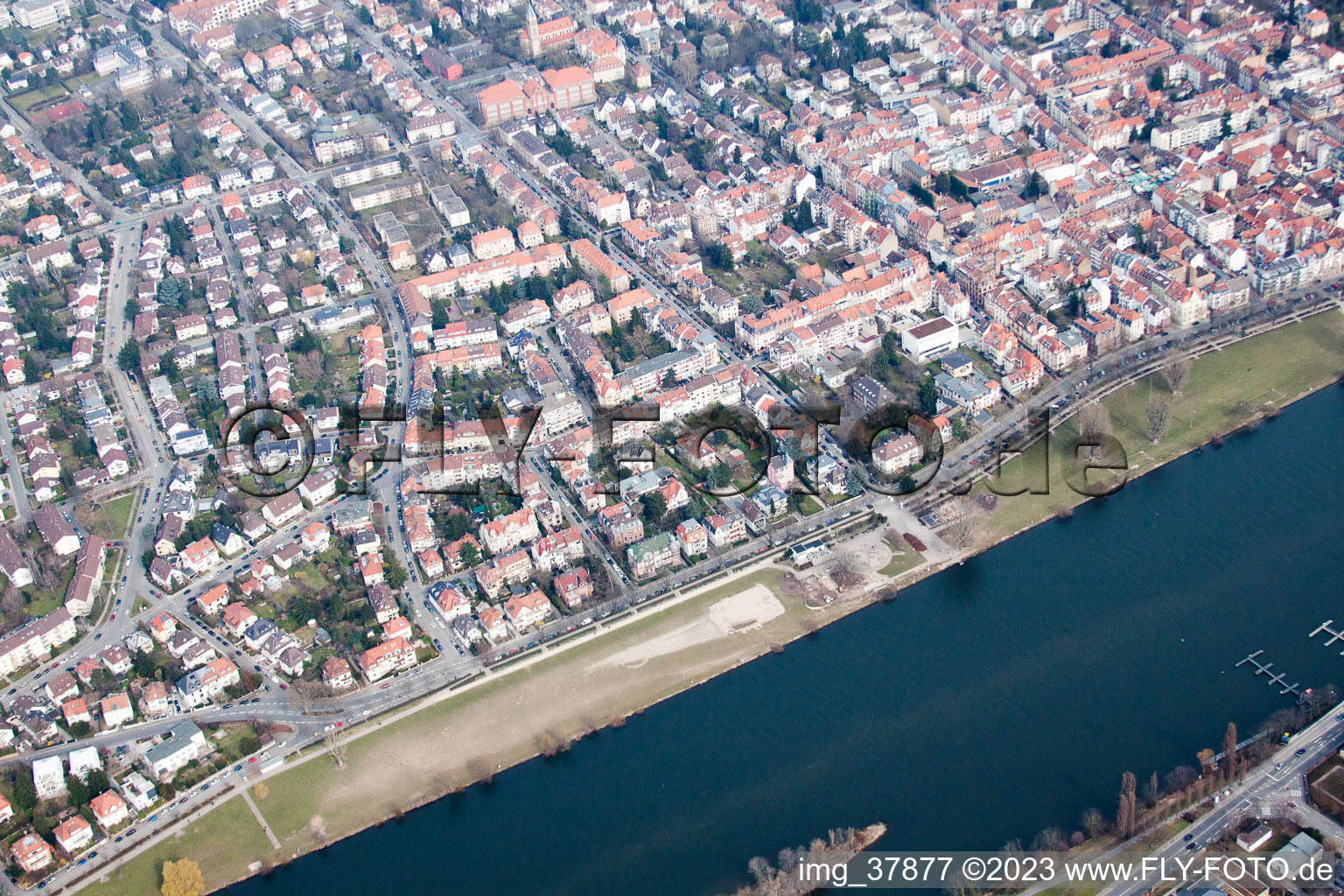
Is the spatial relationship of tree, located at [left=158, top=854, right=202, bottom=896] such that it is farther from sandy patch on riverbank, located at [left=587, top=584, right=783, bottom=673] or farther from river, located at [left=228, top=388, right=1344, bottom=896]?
sandy patch on riverbank, located at [left=587, top=584, right=783, bottom=673]

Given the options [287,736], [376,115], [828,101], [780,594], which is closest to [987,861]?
[780,594]

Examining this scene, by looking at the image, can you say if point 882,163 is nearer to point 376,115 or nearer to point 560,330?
point 560,330

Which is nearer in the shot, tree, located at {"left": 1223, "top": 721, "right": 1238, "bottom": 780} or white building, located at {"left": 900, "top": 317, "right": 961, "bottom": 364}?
tree, located at {"left": 1223, "top": 721, "right": 1238, "bottom": 780}

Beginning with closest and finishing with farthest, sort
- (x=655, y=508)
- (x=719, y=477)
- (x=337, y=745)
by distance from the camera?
1. (x=337, y=745)
2. (x=655, y=508)
3. (x=719, y=477)

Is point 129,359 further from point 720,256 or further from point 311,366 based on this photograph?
point 720,256

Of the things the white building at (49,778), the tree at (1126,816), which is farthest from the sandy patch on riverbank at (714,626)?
the white building at (49,778)

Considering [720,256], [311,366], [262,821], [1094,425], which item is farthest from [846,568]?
[311,366]

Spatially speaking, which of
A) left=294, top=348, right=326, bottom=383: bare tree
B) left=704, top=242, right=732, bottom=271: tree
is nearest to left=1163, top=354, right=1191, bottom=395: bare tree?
left=704, top=242, right=732, bottom=271: tree
